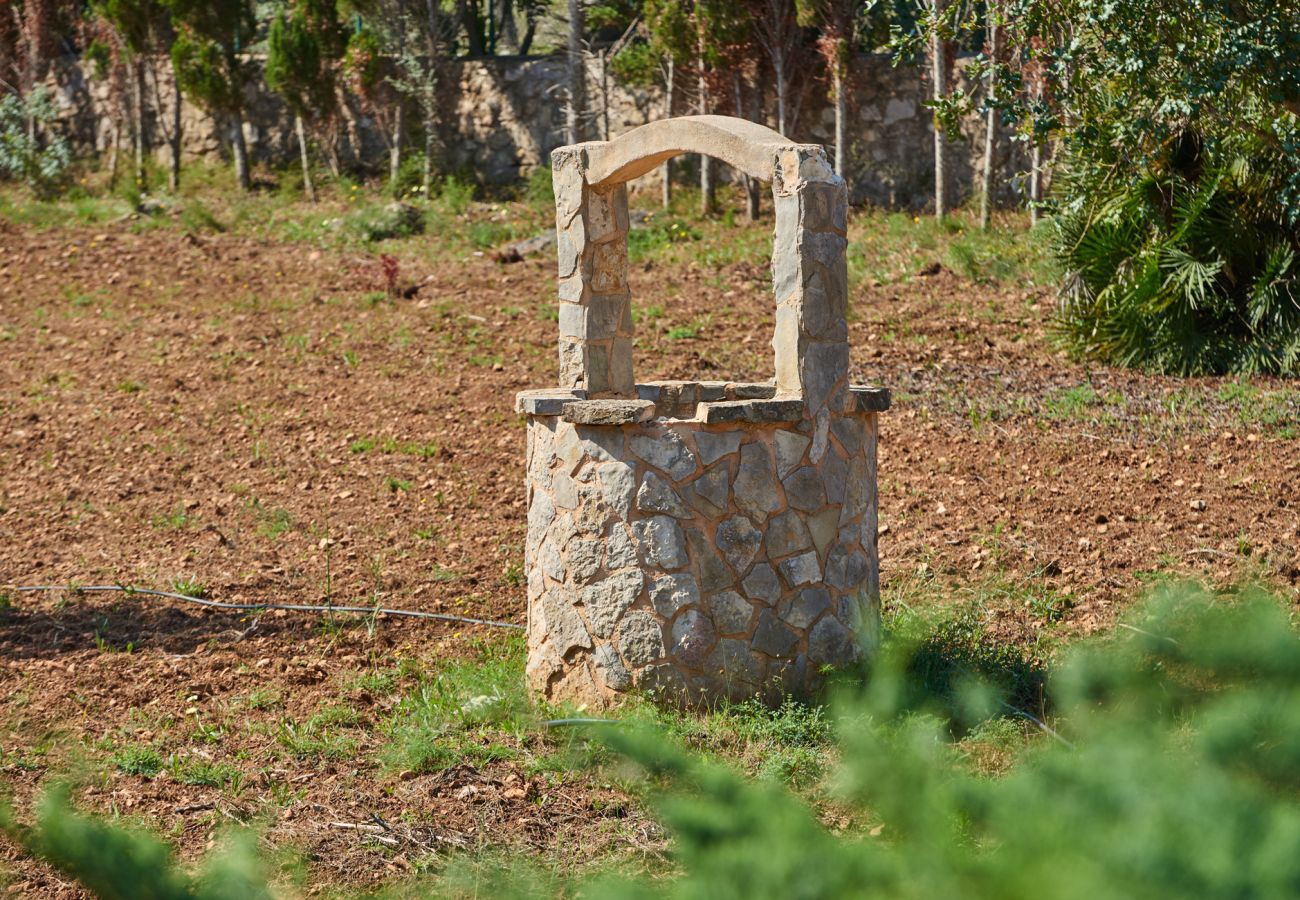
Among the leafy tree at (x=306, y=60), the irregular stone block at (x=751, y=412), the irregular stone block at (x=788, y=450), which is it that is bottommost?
the irregular stone block at (x=788, y=450)

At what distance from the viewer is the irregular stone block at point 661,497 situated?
473 cm

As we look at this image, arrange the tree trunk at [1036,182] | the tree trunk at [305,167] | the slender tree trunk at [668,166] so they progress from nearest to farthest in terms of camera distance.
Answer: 1. the tree trunk at [1036,182]
2. the slender tree trunk at [668,166]
3. the tree trunk at [305,167]

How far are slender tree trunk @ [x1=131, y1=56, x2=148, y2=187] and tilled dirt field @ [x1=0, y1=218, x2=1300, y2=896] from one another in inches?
175

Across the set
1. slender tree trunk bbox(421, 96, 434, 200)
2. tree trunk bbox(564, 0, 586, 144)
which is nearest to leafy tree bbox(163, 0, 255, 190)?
slender tree trunk bbox(421, 96, 434, 200)

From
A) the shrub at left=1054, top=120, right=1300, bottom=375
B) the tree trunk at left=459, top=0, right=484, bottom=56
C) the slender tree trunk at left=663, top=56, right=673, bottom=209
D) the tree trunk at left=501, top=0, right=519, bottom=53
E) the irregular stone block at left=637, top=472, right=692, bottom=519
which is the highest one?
the tree trunk at left=501, top=0, right=519, bottom=53

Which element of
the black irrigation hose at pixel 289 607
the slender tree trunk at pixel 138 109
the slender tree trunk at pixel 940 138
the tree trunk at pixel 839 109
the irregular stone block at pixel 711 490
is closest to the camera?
the irregular stone block at pixel 711 490

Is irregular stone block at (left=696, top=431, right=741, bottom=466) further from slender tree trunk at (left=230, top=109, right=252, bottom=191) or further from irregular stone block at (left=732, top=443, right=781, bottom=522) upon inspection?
slender tree trunk at (left=230, top=109, right=252, bottom=191)

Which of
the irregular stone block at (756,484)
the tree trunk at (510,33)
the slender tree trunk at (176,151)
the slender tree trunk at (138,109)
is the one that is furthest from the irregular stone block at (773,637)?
the tree trunk at (510,33)

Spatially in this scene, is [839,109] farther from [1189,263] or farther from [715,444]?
[715,444]

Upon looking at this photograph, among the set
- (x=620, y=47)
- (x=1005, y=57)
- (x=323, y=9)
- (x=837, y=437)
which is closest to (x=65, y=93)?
(x=323, y=9)

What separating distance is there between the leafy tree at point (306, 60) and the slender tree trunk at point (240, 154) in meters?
0.65

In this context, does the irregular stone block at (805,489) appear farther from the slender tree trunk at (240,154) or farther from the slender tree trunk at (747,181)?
the slender tree trunk at (240,154)

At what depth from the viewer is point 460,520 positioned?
734 centimetres

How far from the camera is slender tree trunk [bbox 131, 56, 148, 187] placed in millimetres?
16391
